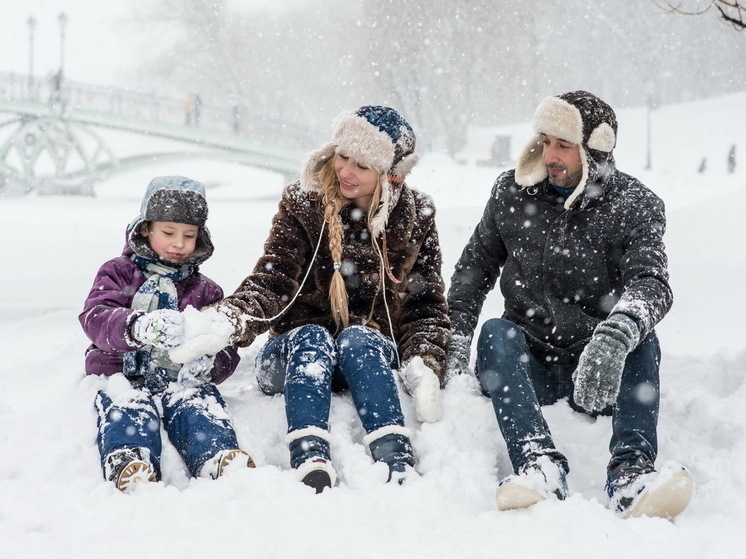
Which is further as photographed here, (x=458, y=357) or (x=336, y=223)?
(x=458, y=357)

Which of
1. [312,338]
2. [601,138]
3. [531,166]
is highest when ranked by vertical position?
[601,138]

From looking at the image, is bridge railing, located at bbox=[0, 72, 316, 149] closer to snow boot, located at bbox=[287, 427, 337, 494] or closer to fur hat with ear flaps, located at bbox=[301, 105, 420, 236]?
fur hat with ear flaps, located at bbox=[301, 105, 420, 236]

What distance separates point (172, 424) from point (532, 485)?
1397 mm

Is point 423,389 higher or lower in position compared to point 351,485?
higher

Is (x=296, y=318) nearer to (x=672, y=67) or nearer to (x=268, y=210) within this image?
(x=268, y=210)

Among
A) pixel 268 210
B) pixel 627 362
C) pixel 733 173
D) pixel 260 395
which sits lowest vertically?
pixel 268 210

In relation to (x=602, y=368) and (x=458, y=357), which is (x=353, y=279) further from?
(x=602, y=368)

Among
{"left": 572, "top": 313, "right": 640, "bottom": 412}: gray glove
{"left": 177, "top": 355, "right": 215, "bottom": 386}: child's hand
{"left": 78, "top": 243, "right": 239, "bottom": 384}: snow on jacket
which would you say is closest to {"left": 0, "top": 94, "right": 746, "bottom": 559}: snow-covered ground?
{"left": 78, "top": 243, "right": 239, "bottom": 384}: snow on jacket

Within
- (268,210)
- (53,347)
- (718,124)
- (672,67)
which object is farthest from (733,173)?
(53,347)

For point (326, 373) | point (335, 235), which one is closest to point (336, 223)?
point (335, 235)

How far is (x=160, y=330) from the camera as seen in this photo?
8.64ft

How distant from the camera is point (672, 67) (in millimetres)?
41125

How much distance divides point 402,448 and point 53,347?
2.90 meters

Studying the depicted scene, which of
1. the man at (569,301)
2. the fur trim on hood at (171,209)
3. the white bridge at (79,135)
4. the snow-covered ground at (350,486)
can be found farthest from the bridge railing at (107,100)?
the man at (569,301)
